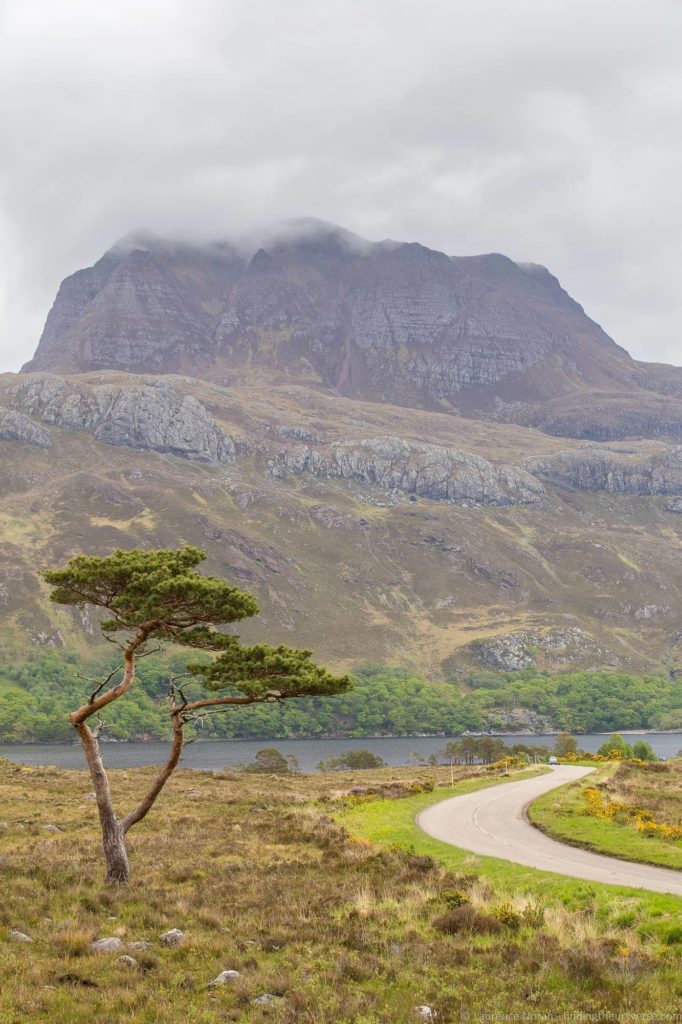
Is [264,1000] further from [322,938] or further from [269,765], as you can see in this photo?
[269,765]

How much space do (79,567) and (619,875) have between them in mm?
19112

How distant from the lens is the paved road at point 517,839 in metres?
23.4

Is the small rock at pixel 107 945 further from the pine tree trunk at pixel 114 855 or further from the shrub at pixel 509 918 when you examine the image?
the shrub at pixel 509 918

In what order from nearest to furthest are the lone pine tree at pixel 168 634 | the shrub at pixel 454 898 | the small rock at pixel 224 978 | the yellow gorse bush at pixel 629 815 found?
the small rock at pixel 224 978, the shrub at pixel 454 898, the lone pine tree at pixel 168 634, the yellow gorse bush at pixel 629 815

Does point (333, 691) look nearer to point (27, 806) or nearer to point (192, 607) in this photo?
point (192, 607)

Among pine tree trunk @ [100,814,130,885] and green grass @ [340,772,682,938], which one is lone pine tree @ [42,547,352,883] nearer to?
pine tree trunk @ [100,814,130,885]

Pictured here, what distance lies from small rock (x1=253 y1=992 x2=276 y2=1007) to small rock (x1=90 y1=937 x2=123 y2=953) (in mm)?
4045

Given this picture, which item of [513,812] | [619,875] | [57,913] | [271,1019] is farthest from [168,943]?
[513,812]

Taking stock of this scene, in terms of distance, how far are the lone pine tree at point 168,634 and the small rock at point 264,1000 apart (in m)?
10.5

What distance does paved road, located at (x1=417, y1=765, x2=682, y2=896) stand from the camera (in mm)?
23375

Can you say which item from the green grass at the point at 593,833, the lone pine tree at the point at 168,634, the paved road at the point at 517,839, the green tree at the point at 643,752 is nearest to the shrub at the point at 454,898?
the paved road at the point at 517,839

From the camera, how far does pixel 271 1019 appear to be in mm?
12391

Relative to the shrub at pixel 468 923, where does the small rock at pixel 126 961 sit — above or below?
above

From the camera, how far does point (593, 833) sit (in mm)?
31609
